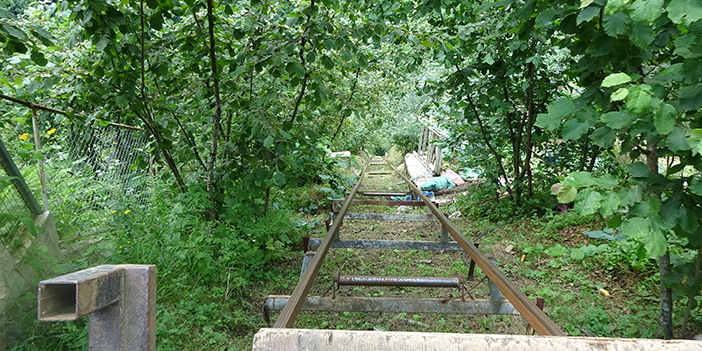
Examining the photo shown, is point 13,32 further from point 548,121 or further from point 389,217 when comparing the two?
point 389,217

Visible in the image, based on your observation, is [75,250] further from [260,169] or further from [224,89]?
[224,89]

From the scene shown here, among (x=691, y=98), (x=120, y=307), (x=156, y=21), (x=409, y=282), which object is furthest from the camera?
(x=156, y=21)

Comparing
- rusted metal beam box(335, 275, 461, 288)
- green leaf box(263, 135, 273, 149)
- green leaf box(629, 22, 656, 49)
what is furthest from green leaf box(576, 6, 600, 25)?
green leaf box(263, 135, 273, 149)

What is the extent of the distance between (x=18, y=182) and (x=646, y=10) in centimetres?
433

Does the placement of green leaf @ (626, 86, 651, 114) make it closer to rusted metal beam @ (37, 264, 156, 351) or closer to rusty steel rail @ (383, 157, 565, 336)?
rusty steel rail @ (383, 157, 565, 336)

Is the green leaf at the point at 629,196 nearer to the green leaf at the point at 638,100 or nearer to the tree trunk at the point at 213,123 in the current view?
the green leaf at the point at 638,100

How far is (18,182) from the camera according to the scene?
3.15 meters

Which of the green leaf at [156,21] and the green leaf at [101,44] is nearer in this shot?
the green leaf at [101,44]

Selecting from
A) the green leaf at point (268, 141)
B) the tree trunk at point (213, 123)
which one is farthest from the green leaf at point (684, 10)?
the tree trunk at point (213, 123)

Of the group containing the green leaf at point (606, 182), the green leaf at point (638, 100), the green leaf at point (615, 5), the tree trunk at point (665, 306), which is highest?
the green leaf at point (615, 5)

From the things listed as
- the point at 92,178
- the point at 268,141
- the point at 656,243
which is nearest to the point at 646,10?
the point at 656,243

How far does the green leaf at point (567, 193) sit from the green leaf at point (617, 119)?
1.10ft

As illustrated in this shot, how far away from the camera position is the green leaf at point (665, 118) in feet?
5.01

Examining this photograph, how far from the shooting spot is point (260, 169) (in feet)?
12.5
